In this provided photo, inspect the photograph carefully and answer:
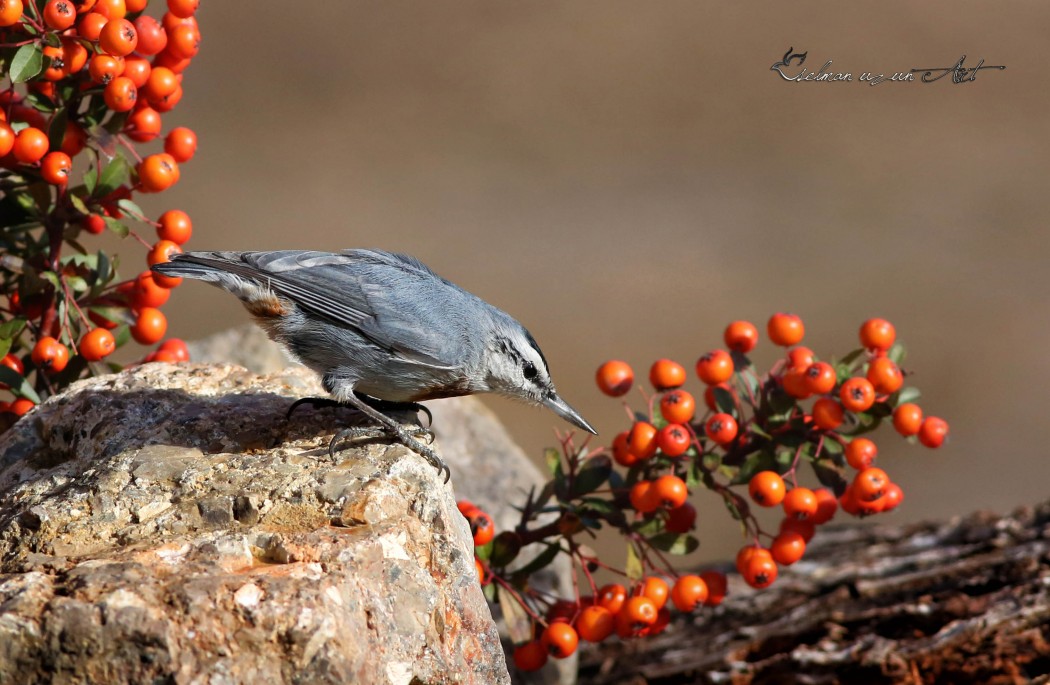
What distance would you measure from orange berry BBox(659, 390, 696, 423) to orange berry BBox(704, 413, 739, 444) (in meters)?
0.07

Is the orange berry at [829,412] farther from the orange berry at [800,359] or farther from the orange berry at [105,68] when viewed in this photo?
the orange berry at [105,68]

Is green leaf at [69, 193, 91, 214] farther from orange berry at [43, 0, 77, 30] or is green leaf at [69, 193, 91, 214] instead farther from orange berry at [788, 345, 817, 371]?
orange berry at [788, 345, 817, 371]

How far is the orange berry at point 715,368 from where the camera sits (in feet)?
11.0

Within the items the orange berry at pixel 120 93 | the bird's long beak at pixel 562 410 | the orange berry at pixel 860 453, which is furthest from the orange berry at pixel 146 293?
the orange berry at pixel 860 453

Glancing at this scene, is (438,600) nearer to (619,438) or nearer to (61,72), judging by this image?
(619,438)

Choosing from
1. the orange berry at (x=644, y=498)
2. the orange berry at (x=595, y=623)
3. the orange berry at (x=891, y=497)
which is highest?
the orange berry at (x=891, y=497)

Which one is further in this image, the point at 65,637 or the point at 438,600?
the point at 438,600

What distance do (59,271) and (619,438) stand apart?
1843mm

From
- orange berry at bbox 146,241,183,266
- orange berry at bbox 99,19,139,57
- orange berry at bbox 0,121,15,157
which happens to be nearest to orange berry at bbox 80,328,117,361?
orange berry at bbox 146,241,183,266

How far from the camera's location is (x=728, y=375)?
11.1ft

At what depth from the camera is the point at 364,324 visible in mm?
3174

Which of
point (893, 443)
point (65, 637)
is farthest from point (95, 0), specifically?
point (893, 443)

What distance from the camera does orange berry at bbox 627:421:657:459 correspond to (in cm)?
323

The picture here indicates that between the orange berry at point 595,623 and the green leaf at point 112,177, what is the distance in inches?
77.7
